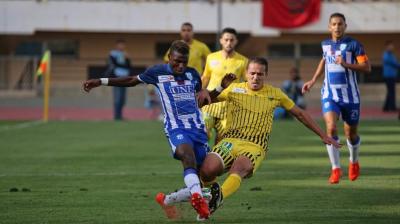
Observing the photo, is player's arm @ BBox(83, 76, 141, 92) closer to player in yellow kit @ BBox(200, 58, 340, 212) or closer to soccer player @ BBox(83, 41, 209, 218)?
soccer player @ BBox(83, 41, 209, 218)

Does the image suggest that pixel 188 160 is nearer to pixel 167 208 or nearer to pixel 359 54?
pixel 167 208

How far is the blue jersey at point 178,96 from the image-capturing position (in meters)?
10.8

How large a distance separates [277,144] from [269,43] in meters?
23.2

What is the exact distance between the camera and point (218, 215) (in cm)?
1102

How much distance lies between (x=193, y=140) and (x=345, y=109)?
16.0 ft

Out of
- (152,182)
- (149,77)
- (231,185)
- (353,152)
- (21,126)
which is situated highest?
(149,77)

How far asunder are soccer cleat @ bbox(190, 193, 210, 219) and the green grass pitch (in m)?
0.33

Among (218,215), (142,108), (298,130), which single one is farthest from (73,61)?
(218,215)

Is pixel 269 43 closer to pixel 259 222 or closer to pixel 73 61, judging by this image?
pixel 73 61

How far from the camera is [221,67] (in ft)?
52.6

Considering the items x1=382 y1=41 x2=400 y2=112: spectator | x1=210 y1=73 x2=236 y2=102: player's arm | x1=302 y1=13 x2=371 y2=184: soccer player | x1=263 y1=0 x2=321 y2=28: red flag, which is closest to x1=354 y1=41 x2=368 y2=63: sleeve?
x1=302 y1=13 x2=371 y2=184: soccer player

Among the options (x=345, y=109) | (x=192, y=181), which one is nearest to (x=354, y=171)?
(x=345, y=109)

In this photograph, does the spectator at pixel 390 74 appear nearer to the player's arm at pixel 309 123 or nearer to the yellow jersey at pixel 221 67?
the yellow jersey at pixel 221 67

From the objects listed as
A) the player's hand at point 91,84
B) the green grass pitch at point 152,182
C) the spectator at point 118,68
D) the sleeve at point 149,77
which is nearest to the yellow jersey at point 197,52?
the green grass pitch at point 152,182
